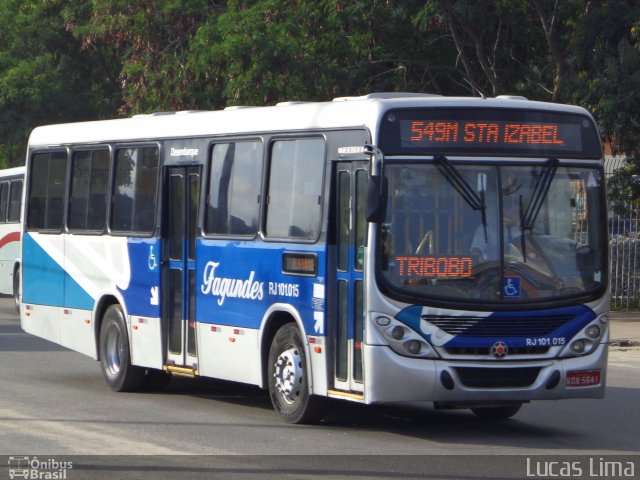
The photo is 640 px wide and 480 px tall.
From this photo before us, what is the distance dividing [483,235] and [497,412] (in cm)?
235

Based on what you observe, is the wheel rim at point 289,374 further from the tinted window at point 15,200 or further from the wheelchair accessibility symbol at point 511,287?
the tinted window at point 15,200

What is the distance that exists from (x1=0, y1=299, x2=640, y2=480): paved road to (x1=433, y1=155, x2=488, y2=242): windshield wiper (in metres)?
1.87

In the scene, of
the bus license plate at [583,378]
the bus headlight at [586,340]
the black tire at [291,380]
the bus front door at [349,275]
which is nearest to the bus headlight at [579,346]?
the bus headlight at [586,340]

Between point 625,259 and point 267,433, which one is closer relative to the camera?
point 267,433

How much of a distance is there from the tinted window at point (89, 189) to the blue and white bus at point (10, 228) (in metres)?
15.0

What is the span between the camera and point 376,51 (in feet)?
85.7

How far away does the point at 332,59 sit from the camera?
26.2 meters

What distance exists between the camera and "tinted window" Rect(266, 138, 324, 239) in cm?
1148

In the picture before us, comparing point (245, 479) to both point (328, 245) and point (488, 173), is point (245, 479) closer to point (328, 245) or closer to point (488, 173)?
point (328, 245)

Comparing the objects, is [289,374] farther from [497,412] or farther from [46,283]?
[46,283]

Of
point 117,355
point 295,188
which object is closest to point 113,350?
point 117,355

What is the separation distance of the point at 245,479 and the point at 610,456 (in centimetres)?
296

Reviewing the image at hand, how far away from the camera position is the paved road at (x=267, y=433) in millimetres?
9586

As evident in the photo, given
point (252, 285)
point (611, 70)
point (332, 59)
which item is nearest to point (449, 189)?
point (252, 285)
